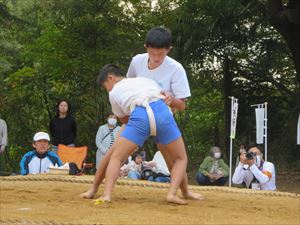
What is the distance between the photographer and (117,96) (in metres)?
3.30

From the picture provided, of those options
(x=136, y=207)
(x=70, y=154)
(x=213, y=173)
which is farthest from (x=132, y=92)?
(x=70, y=154)

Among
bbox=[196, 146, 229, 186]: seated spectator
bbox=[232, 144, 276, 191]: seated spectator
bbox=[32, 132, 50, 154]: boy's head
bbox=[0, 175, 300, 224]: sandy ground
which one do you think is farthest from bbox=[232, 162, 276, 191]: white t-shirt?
bbox=[32, 132, 50, 154]: boy's head

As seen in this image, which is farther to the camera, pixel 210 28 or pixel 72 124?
pixel 210 28

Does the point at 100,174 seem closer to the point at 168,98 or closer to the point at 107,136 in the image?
the point at 168,98

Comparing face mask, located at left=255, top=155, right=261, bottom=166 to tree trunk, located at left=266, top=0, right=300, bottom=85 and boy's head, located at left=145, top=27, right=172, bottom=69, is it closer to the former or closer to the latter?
boy's head, located at left=145, top=27, right=172, bottom=69

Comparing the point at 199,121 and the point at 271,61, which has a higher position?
the point at 271,61

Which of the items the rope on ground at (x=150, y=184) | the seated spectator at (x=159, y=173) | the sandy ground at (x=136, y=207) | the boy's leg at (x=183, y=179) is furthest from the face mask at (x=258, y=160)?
the boy's leg at (x=183, y=179)

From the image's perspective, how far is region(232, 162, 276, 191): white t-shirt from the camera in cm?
551

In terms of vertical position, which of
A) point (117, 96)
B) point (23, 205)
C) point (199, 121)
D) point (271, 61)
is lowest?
point (23, 205)

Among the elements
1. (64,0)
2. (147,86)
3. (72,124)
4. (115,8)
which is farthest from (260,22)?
(147,86)

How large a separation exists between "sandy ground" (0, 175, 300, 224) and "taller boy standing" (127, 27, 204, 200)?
1.31ft

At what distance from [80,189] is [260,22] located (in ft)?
27.4

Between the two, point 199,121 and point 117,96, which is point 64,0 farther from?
point 117,96

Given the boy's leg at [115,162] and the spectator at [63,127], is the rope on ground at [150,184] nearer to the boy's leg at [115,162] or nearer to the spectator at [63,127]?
the boy's leg at [115,162]
